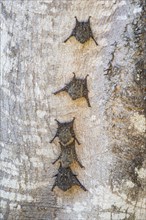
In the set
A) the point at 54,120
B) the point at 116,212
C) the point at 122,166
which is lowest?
the point at 116,212

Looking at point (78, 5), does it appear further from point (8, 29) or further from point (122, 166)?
point (122, 166)

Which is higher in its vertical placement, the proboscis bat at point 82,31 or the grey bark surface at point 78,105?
the proboscis bat at point 82,31

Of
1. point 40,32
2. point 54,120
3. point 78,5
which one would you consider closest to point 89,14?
point 78,5

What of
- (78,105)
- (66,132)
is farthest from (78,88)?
(66,132)

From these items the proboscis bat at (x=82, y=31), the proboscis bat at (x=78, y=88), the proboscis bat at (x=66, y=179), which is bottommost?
the proboscis bat at (x=66, y=179)

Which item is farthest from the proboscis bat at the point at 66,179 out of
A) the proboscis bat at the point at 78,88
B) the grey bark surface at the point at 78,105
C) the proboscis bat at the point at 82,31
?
the proboscis bat at the point at 82,31

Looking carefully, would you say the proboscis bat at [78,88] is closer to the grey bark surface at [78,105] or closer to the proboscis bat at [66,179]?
the grey bark surface at [78,105]

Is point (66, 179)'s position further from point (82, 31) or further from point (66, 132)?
point (82, 31)
